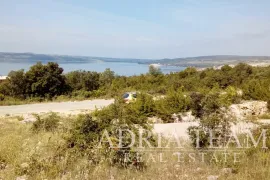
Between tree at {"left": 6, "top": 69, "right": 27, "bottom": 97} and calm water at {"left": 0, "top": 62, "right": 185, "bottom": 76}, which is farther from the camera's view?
calm water at {"left": 0, "top": 62, "right": 185, "bottom": 76}

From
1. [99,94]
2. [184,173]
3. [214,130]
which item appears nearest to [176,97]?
[214,130]

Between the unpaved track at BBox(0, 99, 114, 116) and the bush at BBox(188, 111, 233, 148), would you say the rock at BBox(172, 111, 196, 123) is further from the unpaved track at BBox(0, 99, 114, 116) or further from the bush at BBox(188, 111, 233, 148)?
the bush at BBox(188, 111, 233, 148)

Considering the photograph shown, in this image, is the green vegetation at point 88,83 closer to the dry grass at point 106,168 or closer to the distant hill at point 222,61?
the dry grass at point 106,168

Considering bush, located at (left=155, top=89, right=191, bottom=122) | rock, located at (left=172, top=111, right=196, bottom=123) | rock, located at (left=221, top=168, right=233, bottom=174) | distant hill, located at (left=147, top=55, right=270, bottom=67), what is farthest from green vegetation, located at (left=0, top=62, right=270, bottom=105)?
distant hill, located at (left=147, top=55, right=270, bottom=67)

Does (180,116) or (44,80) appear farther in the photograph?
(44,80)

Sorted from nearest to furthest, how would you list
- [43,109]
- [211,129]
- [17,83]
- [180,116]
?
1. [211,129]
2. [180,116]
3. [43,109]
4. [17,83]

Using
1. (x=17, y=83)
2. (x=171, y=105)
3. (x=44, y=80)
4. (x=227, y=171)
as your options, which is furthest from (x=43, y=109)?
(x=227, y=171)

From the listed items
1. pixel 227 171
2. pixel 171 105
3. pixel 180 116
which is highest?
pixel 227 171

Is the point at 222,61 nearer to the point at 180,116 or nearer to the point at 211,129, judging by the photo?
the point at 180,116

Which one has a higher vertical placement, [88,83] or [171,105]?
[171,105]

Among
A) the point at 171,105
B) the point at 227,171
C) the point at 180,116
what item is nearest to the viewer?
the point at 227,171

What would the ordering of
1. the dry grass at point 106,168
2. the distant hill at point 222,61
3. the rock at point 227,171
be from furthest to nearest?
1. the distant hill at point 222,61
2. the rock at point 227,171
3. the dry grass at point 106,168

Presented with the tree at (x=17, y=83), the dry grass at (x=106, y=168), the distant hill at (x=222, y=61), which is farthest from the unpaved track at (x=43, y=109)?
the distant hill at (x=222, y=61)

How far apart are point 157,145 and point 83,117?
1276mm
